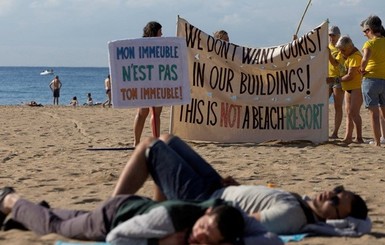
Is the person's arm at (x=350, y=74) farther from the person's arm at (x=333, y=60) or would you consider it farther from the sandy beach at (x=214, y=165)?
the sandy beach at (x=214, y=165)

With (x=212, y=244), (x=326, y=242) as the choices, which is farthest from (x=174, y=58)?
(x=212, y=244)

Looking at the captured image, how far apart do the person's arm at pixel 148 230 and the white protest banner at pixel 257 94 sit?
22.4ft

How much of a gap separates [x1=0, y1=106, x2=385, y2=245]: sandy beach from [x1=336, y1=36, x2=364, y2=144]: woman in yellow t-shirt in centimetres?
36

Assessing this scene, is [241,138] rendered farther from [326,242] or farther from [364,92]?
[326,242]

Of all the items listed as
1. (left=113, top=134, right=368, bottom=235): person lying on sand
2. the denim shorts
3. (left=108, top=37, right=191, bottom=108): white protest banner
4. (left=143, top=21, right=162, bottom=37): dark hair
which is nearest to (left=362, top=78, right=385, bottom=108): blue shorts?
the denim shorts

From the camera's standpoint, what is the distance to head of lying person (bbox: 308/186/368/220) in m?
5.21

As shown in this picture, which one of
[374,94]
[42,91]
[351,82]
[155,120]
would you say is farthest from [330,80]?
[42,91]

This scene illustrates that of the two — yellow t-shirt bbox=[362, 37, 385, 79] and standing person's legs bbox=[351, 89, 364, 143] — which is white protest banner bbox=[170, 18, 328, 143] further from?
yellow t-shirt bbox=[362, 37, 385, 79]

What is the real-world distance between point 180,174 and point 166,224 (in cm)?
72

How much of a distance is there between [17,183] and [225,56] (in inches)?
176

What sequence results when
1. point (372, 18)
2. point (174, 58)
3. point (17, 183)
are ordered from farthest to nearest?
point (372, 18) → point (174, 58) → point (17, 183)

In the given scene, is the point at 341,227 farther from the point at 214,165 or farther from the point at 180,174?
the point at 214,165

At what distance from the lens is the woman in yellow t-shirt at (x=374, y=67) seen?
34.0 feet

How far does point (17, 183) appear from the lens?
25.6 feet
